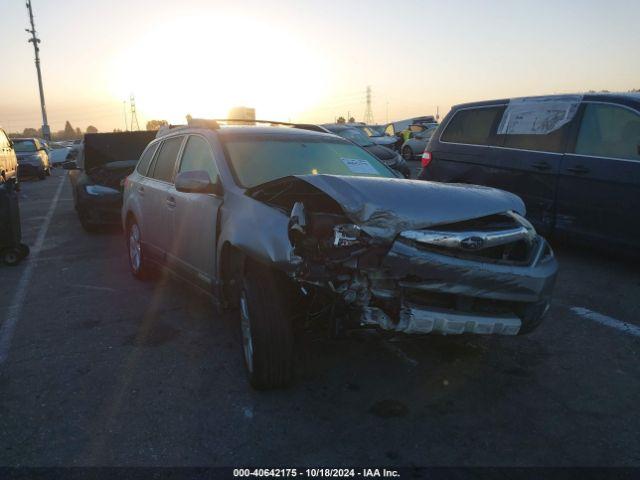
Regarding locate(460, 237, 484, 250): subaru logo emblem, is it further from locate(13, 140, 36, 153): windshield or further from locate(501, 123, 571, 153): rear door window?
locate(13, 140, 36, 153): windshield

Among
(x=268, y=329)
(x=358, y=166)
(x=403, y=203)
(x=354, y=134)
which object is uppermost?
(x=354, y=134)

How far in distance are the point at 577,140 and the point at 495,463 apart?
4538 mm

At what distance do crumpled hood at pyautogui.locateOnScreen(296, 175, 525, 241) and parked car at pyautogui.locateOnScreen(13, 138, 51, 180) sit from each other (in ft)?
69.5

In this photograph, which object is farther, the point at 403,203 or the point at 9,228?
the point at 9,228

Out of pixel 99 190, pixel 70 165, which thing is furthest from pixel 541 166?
pixel 70 165

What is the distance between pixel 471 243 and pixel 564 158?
386cm

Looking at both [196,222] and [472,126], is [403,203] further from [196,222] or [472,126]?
[472,126]

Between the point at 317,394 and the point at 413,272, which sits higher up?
the point at 413,272

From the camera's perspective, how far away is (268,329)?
2973mm

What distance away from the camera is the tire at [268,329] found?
9.80 feet

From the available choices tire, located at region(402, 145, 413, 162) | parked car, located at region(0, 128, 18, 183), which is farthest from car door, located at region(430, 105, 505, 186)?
tire, located at region(402, 145, 413, 162)

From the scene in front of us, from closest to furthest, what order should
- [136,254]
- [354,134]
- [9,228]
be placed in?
[136,254] → [9,228] → [354,134]

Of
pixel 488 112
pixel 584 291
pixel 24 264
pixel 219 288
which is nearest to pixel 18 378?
pixel 219 288

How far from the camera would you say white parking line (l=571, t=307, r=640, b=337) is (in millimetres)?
4102
